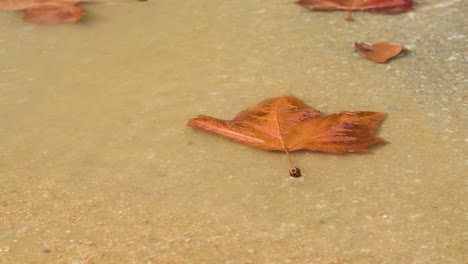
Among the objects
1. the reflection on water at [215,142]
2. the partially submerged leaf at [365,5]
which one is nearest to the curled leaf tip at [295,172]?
the reflection on water at [215,142]

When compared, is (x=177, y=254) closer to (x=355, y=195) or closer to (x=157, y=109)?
(x=355, y=195)

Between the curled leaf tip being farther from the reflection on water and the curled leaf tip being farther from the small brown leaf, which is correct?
the small brown leaf

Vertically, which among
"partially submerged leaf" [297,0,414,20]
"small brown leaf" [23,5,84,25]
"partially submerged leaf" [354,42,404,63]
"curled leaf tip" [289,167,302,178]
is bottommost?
"curled leaf tip" [289,167,302,178]

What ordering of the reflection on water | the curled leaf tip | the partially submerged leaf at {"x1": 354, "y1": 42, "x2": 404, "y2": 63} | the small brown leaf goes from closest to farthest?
the reflection on water, the curled leaf tip, the partially submerged leaf at {"x1": 354, "y1": 42, "x2": 404, "y2": 63}, the small brown leaf

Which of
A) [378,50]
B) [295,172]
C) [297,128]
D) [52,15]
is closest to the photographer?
[295,172]

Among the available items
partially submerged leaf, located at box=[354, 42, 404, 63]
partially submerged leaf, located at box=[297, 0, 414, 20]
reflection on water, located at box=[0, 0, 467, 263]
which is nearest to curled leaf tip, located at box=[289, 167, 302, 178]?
reflection on water, located at box=[0, 0, 467, 263]

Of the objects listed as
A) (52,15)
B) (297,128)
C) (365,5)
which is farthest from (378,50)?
(52,15)

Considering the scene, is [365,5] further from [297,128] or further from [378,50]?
[297,128]
